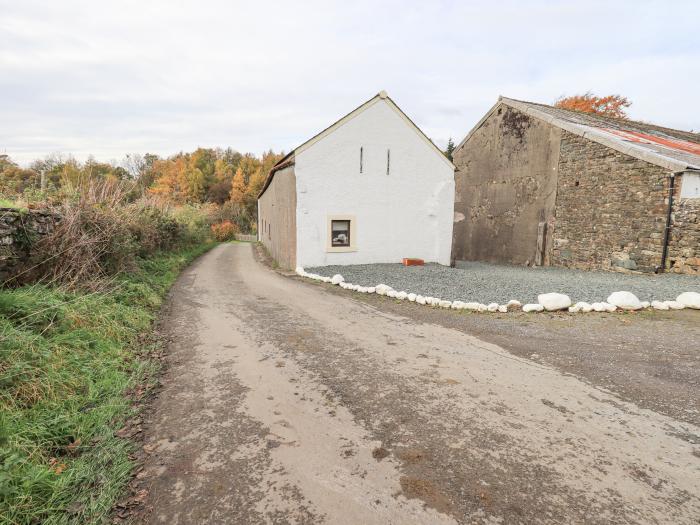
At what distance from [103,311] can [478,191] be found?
17363 mm

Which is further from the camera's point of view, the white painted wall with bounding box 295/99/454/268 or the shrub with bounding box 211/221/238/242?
the shrub with bounding box 211/221/238/242

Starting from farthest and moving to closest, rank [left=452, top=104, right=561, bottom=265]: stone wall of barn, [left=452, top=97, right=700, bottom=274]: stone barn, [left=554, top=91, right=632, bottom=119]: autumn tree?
[left=554, top=91, right=632, bottom=119]: autumn tree, [left=452, top=104, right=561, bottom=265]: stone wall of barn, [left=452, top=97, right=700, bottom=274]: stone barn

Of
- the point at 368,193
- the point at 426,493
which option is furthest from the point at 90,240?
the point at 368,193

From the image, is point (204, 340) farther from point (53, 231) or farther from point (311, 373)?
point (53, 231)

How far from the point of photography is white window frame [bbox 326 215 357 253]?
1310 centimetres

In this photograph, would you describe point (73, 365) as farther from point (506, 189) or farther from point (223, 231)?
point (223, 231)

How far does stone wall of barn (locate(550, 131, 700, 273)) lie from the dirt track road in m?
10.0

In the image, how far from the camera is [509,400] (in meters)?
3.78

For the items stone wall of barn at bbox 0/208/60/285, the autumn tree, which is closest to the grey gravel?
stone wall of barn at bbox 0/208/60/285

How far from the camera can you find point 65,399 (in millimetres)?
3643

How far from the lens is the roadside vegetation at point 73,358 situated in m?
2.53

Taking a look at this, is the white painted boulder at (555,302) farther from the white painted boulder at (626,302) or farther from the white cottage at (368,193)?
→ the white cottage at (368,193)

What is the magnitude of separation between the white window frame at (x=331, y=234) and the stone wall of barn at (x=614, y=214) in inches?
342

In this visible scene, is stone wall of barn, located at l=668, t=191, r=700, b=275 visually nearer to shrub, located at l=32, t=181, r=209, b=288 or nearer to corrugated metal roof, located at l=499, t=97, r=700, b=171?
corrugated metal roof, located at l=499, t=97, r=700, b=171
